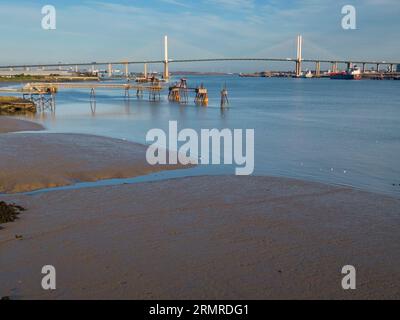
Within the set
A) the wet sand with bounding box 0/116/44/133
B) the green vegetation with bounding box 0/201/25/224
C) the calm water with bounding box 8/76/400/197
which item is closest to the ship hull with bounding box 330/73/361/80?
the calm water with bounding box 8/76/400/197

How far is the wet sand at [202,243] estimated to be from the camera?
617 centimetres

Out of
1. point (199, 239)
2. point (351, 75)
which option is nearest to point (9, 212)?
point (199, 239)

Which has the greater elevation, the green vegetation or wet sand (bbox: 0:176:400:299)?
the green vegetation

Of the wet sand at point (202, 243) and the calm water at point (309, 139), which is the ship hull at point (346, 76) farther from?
the wet sand at point (202, 243)

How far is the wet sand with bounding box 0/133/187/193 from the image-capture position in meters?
12.2

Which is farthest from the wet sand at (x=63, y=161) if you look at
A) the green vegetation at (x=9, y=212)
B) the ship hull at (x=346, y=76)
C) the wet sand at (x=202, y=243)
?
the ship hull at (x=346, y=76)

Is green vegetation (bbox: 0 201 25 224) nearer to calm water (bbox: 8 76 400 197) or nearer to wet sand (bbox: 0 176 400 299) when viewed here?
wet sand (bbox: 0 176 400 299)

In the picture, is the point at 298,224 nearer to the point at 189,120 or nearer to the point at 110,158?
the point at 110,158

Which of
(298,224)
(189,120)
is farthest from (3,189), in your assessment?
(189,120)

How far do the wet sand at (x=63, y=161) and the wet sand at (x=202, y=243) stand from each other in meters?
1.40

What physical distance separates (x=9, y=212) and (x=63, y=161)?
5.63m

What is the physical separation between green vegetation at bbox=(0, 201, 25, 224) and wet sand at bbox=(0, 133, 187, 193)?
6.24 feet

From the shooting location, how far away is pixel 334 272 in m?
6.72
